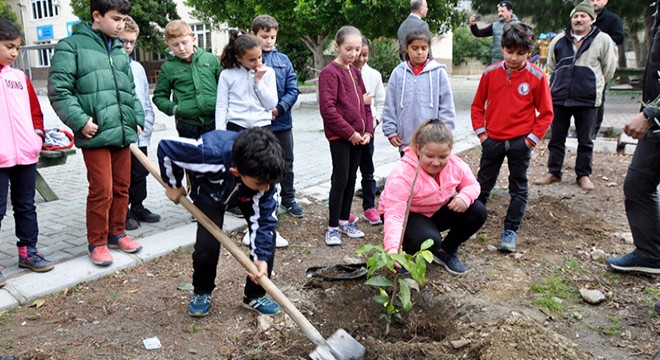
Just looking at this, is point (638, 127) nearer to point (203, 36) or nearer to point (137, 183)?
point (137, 183)

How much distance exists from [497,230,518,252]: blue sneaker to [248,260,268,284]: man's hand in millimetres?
2095

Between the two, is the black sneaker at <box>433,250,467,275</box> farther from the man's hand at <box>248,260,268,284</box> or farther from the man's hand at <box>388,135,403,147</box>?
the man's hand at <box>248,260,268,284</box>

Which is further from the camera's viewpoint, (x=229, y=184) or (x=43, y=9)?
(x=43, y=9)

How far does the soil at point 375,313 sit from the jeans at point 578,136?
1793mm

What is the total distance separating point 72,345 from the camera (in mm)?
2773

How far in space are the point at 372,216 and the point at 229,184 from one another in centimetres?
232

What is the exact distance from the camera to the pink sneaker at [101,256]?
3707 mm

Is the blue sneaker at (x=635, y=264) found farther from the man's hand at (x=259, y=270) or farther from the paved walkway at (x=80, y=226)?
the man's hand at (x=259, y=270)

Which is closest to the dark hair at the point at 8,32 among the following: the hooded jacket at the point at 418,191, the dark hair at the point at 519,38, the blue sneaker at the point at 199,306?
the blue sneaker at the point at 199,306

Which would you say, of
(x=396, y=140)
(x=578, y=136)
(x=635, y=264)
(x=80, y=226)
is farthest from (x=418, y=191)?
(x=578, y=136)

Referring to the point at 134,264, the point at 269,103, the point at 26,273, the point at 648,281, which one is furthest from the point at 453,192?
the point at 26,273

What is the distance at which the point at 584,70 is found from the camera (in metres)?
5.88

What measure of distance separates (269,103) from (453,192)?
5.70 feet

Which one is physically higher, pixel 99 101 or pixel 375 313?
pixel 99 101
